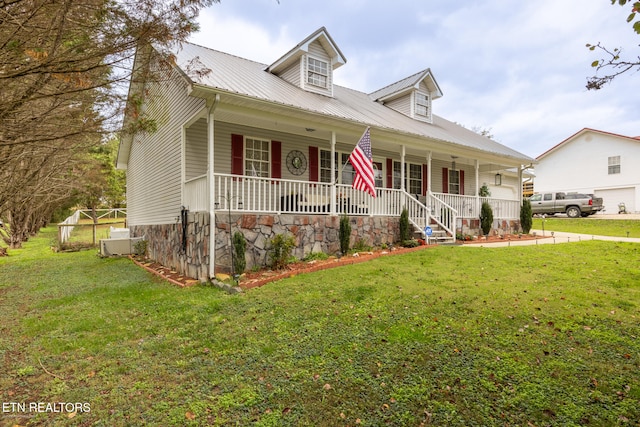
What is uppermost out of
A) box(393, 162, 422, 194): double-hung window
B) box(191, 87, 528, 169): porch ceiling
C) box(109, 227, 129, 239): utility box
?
box(191, 87, 528, 169): porch ceiling

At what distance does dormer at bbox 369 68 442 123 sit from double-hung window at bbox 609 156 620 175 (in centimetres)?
1583

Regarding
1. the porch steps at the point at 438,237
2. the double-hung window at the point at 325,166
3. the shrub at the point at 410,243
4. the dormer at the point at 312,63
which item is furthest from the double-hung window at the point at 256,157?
the porch steps at the point at 438,237

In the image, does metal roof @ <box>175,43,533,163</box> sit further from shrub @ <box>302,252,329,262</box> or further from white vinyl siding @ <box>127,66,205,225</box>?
shrub @ <box>302,252,329,262</box>

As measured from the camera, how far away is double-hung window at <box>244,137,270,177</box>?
926 centimetres

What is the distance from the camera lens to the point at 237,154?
9.02 meters

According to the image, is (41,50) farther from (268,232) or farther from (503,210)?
(503,210)

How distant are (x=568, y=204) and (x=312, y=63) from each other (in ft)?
56.5

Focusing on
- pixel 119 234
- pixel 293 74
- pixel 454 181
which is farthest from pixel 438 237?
pixel 119 234

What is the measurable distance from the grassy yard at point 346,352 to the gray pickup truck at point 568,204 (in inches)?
619

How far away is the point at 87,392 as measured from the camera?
9.71ft

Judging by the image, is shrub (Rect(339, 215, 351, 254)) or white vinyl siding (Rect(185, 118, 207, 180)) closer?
shrub (Rect(339, 215, 351, 254))

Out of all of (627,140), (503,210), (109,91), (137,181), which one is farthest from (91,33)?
(627,140)

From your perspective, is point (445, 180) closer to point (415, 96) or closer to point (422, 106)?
point (422, 106)

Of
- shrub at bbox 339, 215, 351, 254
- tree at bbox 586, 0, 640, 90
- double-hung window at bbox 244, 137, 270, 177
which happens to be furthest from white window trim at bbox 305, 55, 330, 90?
tree at bbox 586, 0, 640, 90
